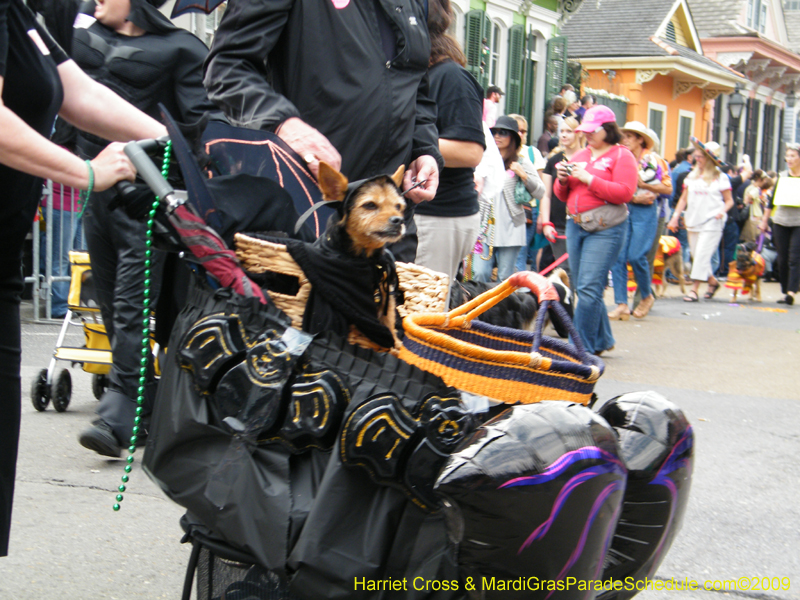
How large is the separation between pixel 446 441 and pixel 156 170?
964 millimetres

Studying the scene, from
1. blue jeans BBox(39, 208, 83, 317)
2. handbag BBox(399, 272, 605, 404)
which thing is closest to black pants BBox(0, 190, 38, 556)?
handbag BBox(399, 272, 605, 404)

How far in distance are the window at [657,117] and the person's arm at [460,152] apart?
2139cm

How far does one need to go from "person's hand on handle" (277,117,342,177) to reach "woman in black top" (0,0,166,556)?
18.1 inches

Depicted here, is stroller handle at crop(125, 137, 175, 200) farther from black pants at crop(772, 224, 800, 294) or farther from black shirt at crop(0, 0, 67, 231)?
black pants at crop(772, 224, 800, 294)

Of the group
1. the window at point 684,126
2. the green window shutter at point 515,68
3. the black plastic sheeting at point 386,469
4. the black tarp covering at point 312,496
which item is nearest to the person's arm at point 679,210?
the green window shutter at point 515,68

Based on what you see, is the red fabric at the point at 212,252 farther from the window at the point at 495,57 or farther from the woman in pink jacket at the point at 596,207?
the window at the point at 495,57

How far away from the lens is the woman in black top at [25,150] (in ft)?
6.01

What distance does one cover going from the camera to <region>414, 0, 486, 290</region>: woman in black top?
3801mm

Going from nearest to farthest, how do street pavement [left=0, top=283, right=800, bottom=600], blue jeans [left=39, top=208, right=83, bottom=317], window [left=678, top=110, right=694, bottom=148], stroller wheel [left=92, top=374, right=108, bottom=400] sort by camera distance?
street pavement [left=0, top=283, right=800, bottom=600], stroller wheel [left=92, top=374, right=108, bottom=400], blue jeans [left=39, top=208, right=83, bottom=317], window [left=678, top=110, right=694, bottom=148]

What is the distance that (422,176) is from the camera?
283cm

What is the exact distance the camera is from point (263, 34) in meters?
2.55

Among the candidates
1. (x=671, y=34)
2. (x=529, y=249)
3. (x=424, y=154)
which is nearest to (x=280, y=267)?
(x=424, y=154)

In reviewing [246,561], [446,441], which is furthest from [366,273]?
[246,561]

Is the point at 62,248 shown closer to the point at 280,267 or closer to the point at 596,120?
the point at 596,120
